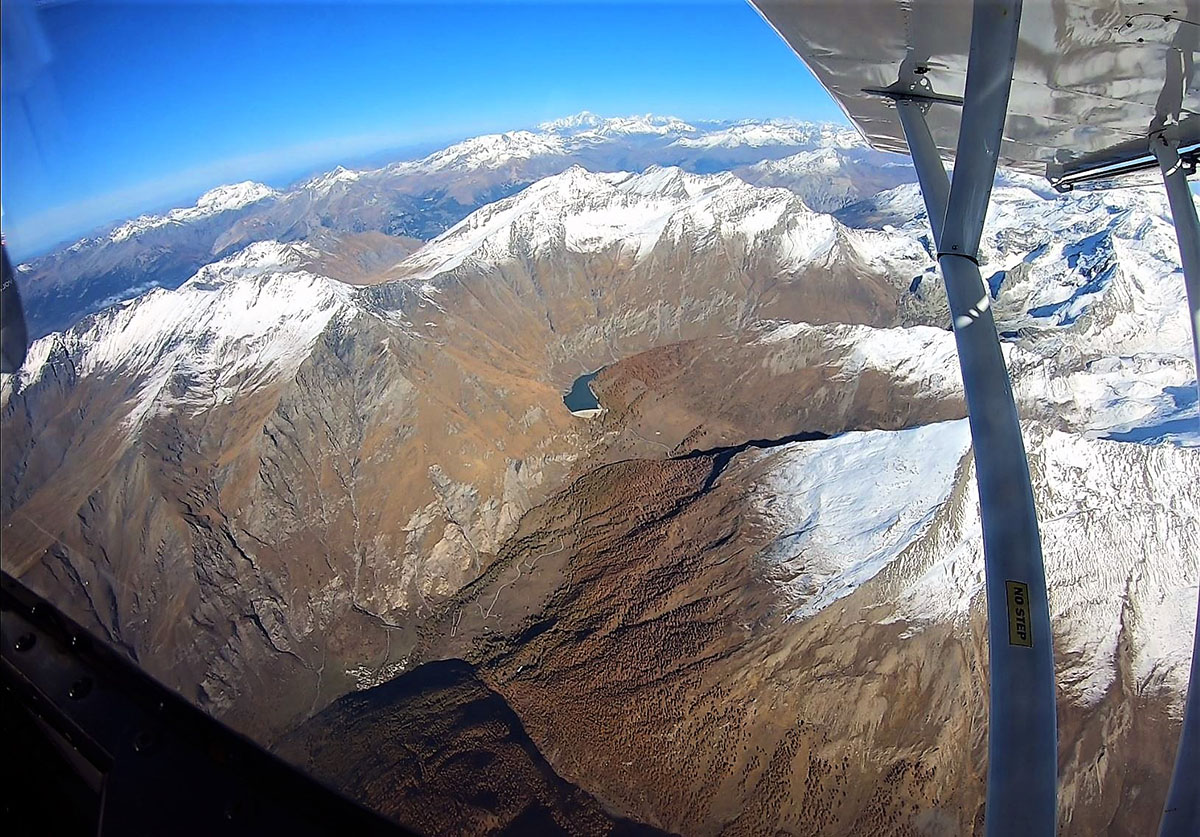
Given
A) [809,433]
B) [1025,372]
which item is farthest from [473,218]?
[1025,372]

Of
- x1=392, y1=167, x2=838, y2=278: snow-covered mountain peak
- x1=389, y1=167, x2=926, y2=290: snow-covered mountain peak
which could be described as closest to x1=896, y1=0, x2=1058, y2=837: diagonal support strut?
x1=389, y1=167, x2=926, y2=290: snow-covered mountain peak

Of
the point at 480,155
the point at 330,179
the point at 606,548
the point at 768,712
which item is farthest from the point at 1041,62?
the point at 480,155

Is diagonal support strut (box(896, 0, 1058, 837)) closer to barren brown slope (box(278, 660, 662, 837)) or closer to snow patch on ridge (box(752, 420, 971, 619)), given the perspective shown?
barren brown slope (box(278, 660, 662, 837))

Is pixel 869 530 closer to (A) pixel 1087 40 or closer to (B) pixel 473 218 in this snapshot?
(A) pixel 1087 40

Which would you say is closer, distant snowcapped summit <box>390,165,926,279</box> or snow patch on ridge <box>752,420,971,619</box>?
snow patch on ridge <box>752,420,971,619</box>

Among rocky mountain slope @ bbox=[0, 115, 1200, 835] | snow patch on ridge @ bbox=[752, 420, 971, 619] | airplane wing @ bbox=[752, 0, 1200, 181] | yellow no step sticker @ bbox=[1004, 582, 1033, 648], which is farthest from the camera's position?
snow patch on ridge @ bbox=[752, 420, 971, 619]

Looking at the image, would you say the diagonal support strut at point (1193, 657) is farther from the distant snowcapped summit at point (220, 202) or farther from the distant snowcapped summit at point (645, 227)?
the distant snowcapped summit at point (645, 227)

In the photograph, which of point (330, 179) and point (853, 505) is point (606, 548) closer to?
point (853, 505)

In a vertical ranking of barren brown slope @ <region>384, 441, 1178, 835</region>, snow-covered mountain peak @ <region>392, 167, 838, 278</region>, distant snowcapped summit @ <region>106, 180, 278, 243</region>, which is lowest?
barren brown slope @ <region>384, 441, 1178, 835</region>
